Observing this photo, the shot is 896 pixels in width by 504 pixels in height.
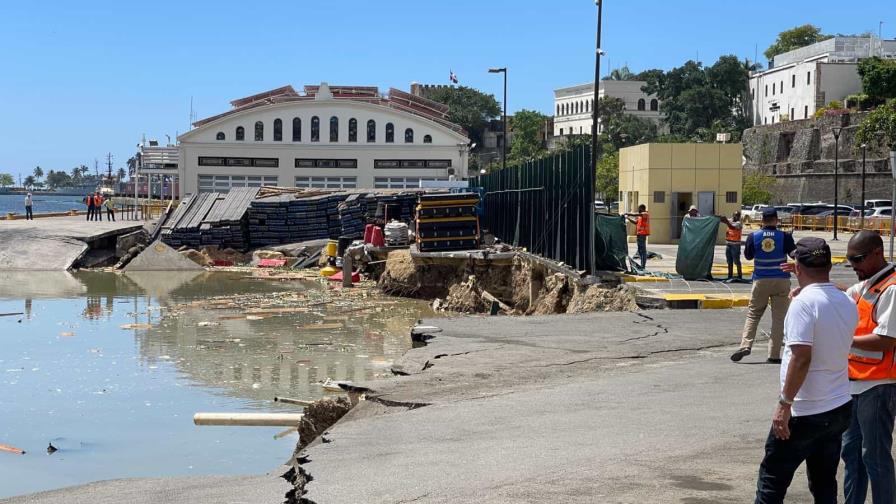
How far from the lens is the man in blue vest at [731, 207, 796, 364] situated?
42.3 feet

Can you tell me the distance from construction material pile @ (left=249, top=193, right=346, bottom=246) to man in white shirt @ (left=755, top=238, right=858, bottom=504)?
4076cm

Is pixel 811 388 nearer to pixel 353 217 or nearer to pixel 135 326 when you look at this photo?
pixel 135 326

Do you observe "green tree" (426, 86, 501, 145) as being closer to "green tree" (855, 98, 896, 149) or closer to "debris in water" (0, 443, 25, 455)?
"green tree" (855, 98, 896, 149)

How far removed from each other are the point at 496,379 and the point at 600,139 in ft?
372

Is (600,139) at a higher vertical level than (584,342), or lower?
higher

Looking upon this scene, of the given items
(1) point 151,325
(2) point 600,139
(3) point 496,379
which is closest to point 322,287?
(1) point 151,325

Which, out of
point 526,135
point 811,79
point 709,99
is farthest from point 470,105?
point 811,79

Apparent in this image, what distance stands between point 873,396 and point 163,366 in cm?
1309

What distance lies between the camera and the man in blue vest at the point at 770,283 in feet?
42.3

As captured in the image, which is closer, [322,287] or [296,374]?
[296,374]

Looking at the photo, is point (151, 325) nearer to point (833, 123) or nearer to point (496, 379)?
point (496, 379)

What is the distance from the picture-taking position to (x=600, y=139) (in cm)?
12369

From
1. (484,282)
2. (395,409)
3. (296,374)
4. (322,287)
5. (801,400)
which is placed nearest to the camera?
(801,400)

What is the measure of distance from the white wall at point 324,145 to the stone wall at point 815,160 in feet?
99.8
